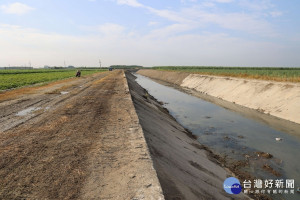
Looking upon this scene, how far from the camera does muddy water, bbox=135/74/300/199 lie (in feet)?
25.7

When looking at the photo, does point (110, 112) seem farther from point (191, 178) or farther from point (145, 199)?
point (145, 199)

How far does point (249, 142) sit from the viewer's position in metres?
10.8

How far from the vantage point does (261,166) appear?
8.12m

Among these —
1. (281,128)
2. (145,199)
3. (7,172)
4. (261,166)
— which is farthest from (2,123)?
(281,128)

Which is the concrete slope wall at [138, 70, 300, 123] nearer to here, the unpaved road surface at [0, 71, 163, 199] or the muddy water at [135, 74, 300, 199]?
the muddy water at [135, 74, 300, 199]

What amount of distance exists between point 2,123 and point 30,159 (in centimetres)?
500

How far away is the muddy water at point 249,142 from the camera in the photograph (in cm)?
784

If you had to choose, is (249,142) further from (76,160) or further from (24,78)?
(24,78)
